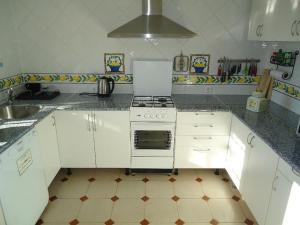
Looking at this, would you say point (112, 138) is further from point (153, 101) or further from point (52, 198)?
point (52, 198)

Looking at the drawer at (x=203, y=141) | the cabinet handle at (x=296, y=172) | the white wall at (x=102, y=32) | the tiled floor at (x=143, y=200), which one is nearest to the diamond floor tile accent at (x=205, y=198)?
the tiled floor at (x=143, y=200)

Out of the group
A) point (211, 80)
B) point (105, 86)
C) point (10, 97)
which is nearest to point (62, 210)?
point (10, 97)

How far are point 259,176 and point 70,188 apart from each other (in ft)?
6.20

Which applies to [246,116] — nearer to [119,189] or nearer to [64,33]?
[119,189]

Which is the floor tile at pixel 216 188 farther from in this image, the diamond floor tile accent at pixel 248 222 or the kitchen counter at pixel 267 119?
the kitchen counter at pixel 267 119

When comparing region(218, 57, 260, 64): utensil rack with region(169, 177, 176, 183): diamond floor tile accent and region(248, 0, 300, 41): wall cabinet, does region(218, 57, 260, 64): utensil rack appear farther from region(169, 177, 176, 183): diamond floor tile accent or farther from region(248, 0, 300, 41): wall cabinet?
region(169, 177, 176, 183): diamond floor tile accent

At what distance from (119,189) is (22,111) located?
1323mm

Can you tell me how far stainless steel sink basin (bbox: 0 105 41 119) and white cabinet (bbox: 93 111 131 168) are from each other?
2.12 feet

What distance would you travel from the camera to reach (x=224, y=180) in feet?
8.65

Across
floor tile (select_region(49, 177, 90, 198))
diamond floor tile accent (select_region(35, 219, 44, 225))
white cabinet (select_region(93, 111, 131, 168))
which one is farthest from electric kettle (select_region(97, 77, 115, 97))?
diamond floor tile accent (select_region(35, 219, 44, 225))

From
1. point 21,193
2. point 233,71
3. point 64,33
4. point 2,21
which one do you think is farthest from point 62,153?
point 233,71

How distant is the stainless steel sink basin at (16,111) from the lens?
2314mm

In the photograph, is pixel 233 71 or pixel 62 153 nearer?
pixel 62 153

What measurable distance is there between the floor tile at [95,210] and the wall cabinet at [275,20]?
2.17 m
